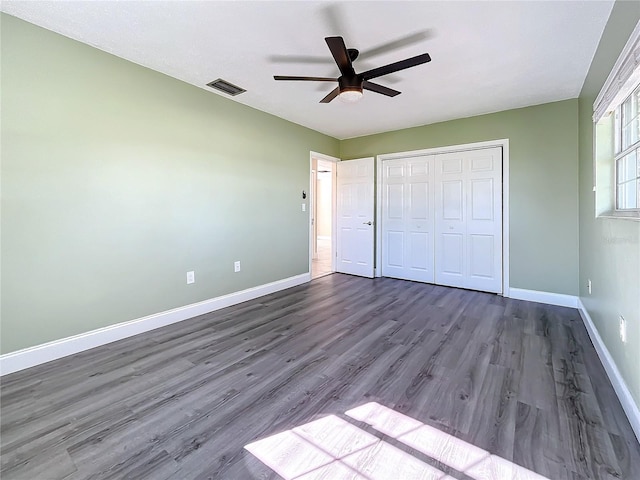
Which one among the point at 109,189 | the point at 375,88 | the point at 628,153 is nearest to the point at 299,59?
the point at 375,88

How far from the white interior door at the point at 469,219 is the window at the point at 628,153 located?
6.24 feet

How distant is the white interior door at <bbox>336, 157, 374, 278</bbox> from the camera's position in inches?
201

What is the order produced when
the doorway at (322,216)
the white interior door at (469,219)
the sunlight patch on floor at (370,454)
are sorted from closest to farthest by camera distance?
the sunlight patch on floor at (370,454), the white interior door at (469,219), the doorway at (322,216)

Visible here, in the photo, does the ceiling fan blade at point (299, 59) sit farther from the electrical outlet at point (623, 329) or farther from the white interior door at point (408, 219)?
the electrical outlet at point (623, 329)

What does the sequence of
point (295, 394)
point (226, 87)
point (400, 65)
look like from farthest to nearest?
1. point (226, 87)
2. point (400, 65)
3. point (295, 394)

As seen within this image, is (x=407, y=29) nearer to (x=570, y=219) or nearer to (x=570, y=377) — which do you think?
(x=570, y=377)

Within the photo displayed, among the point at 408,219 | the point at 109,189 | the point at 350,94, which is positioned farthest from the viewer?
the point at 408,219

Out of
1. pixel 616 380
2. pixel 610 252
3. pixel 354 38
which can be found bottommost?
pixel 616 380

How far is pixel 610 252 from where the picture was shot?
2023 mm

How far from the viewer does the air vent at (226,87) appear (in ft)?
10.3

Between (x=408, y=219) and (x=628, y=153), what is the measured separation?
9.87ft

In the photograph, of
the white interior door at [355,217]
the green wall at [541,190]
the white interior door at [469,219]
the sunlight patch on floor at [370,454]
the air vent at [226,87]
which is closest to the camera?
the sunlight patch on floor at [370,454]

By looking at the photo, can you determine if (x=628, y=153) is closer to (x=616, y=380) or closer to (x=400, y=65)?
(x=616, y=380)

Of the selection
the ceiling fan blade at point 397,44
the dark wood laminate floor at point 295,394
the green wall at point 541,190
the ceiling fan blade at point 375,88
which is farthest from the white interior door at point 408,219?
the ceiling fan blade at point 397,44
